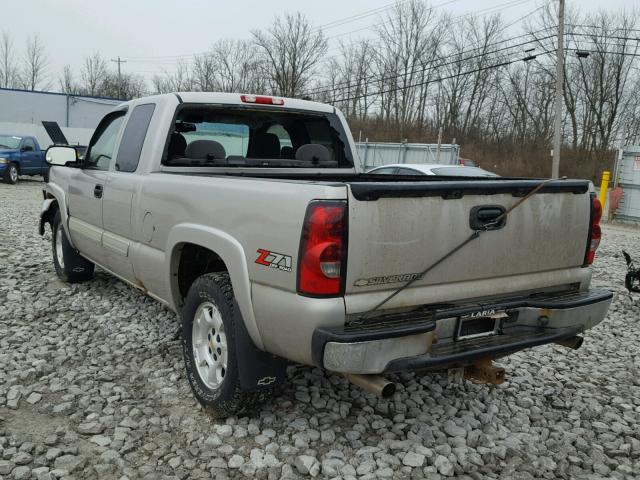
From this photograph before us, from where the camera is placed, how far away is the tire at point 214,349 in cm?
310

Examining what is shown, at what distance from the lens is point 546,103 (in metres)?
44.8

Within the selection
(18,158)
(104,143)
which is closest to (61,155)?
(104,143)

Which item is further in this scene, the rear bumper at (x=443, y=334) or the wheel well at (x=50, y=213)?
the wheel well at (x=50, y=213)

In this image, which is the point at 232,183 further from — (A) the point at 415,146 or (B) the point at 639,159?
(A) the point at 415,146

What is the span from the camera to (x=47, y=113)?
34.1 m

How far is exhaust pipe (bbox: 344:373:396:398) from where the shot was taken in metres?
2.66

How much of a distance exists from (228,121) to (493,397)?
2882 mm

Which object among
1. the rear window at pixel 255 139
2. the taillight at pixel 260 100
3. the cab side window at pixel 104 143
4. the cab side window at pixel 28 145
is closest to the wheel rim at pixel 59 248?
the cab side window at pixel 104 143

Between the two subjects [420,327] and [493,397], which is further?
[493,397]

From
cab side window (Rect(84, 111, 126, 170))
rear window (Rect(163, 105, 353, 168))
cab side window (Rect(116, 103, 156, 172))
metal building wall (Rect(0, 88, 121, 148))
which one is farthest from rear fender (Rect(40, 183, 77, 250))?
metal building wall (Rect(0, 88, 121, 148))

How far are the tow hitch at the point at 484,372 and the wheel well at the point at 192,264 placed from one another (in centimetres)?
163

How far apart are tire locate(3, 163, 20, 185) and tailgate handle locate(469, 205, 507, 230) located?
19566 mm

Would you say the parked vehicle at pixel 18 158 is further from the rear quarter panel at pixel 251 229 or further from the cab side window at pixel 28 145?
the rear quarter panel at pixel 251 229

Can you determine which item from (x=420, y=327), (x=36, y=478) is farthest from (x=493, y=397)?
(x=36, y=478)
